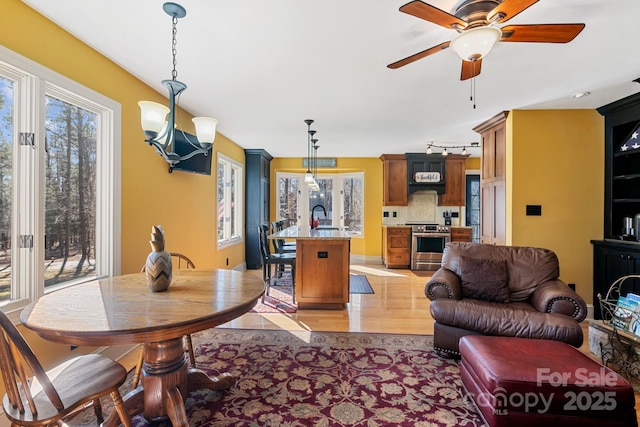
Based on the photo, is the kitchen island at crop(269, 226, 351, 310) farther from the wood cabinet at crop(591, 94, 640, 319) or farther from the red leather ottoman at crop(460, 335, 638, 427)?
the wood cabinet at crop(591, 94, 640, 319)

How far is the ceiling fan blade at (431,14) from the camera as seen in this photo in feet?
4.58

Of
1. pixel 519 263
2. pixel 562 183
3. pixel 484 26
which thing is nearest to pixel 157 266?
pixel 484 26

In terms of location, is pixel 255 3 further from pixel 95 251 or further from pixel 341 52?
pixel 95 251

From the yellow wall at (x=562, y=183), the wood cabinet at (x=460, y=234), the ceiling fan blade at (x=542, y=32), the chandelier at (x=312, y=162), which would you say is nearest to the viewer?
the ceiling fan blade at (x=542, y=32)

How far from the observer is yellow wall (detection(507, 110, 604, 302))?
3457 mm

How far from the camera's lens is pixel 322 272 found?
365 centimetres

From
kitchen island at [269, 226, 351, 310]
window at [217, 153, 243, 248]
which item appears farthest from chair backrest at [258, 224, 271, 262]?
window at [217, 153, 243, 248]

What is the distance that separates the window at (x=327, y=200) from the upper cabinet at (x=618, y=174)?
422 centimetres

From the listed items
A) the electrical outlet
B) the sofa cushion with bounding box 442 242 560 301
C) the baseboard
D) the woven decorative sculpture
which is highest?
the electrical outlet

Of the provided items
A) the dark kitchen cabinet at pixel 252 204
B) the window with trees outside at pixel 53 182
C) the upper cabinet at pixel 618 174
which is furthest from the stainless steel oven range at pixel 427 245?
the window with trees outside at pixel 53 182

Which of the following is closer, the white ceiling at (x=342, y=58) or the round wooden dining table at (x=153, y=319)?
the round wooden dining table at (x=153, y=319)

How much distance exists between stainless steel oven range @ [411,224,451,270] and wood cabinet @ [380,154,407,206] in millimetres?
828

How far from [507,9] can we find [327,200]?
5.70 meters

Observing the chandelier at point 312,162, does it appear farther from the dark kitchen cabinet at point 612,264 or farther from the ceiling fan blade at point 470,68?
the dark kitchen cabinet at point 612,264
